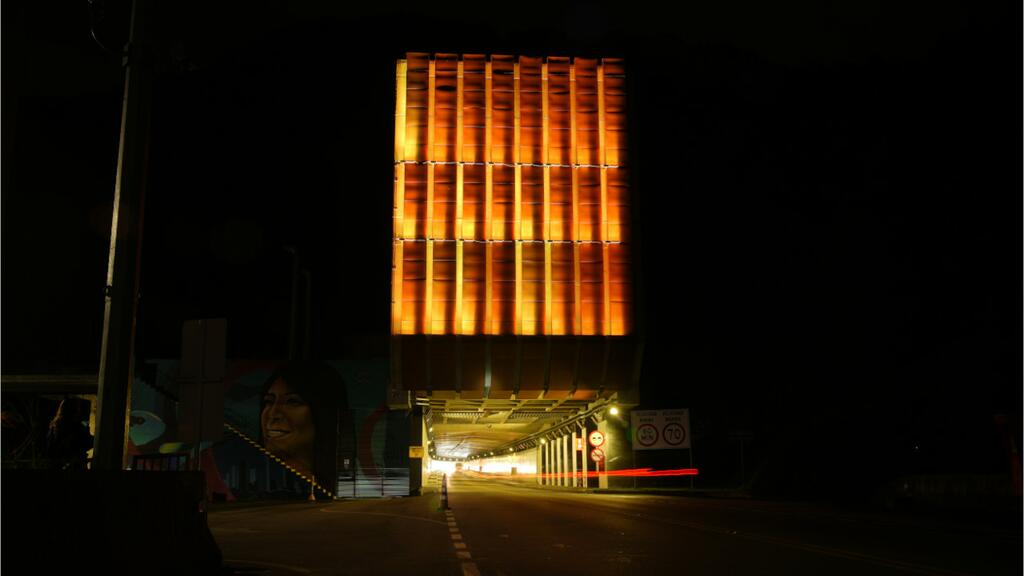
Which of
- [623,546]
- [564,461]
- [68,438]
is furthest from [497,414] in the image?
[68,438]

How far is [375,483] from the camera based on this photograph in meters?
54.7

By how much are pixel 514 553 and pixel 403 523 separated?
29.3 feet

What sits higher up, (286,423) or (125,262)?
(286,423)

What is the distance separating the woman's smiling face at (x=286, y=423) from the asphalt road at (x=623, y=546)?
103ft

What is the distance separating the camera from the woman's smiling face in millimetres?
54062

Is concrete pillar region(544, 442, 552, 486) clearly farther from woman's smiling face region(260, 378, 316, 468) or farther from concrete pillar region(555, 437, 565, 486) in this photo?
woman's smiling face region(260, 378, 316, 468)

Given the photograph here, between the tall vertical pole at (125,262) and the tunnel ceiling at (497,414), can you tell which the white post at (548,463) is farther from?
the tall vertical pole at (125,262)

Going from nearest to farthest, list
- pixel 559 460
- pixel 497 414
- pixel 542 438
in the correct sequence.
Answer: pixel 497 414 < pixel 559 460 < pixel 542 438

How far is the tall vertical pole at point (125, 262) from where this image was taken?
30.3 feet

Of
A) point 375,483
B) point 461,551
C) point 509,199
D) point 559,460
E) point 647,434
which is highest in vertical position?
point 509,199

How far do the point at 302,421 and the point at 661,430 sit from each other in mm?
20913

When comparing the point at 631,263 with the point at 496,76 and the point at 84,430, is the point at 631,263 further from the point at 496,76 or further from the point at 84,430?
the point at 84,430

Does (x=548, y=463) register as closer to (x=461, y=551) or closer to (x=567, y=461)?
(x=567, y=461)

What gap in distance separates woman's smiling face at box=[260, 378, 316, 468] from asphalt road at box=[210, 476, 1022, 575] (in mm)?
31421
